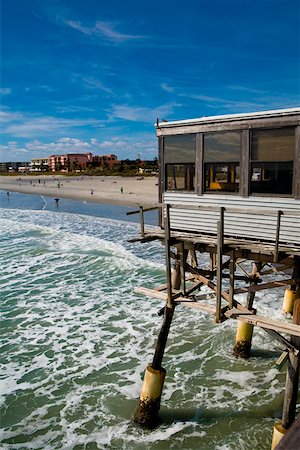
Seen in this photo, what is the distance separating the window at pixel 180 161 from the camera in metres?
8.53

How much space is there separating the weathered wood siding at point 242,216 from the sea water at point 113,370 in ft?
16.6

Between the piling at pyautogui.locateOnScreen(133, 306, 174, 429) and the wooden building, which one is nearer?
the wooden building

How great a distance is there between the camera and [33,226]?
38688 millimetres

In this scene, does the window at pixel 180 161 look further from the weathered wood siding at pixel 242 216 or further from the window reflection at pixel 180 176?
the weathered wood siding at pixel 242 216

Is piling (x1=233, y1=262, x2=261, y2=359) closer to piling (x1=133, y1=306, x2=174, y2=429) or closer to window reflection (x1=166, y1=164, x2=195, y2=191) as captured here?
piling (x1=133, y1=306, x2=174, y2=429)

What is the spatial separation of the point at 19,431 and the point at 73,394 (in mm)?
1779

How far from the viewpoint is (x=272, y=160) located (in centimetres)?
751

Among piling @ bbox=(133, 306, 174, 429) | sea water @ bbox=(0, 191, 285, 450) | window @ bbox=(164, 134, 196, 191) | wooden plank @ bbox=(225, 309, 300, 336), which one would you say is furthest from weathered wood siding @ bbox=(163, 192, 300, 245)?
sea water @ bbox=(0, 191, 285, 450)

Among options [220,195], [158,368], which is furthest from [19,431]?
[220,195]

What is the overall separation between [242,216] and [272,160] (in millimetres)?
1299

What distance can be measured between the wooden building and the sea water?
115 cm

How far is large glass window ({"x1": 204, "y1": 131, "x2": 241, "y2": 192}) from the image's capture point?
7.96 meters

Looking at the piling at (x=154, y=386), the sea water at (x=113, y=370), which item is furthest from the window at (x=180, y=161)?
the sea water at (x=113, y=370)

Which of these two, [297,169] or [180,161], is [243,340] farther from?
[297,169]
